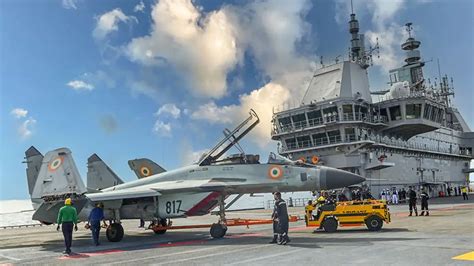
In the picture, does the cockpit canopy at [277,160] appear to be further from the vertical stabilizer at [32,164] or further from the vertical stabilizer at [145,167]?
the vertical stabilizer at [32,164]

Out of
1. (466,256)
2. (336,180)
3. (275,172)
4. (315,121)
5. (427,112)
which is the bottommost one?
(466,256)

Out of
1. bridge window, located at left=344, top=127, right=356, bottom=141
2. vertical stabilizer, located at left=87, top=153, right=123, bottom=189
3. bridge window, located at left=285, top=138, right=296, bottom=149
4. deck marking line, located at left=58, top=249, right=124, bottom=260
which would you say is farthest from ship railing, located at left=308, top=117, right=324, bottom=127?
deck marking line, located at left=58, top=249, right=124, bottom=260

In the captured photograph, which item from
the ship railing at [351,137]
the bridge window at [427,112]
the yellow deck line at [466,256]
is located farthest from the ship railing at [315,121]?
the yellow deck line at [466,256]

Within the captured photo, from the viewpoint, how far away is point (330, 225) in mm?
15820

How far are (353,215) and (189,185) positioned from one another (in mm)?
6873

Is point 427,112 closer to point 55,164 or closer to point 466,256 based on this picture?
point 466,256

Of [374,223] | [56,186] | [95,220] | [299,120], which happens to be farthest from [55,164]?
[299,120]

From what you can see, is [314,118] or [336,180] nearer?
[336,180]

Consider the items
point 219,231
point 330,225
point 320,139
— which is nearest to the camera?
point 219,231

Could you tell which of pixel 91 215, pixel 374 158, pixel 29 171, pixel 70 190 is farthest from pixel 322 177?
pixel 374 158

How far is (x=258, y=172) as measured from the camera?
592 inches

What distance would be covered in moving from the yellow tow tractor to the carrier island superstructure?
1263 inches

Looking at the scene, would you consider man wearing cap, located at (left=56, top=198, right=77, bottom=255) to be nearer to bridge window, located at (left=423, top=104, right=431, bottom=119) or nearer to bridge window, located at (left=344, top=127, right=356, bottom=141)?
bridge window, located at (left=344, top=127, right=356, bottom=141)

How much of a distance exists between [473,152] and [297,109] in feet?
144
